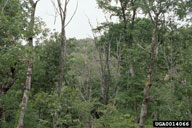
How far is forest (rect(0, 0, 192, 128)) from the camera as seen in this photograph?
7449mm

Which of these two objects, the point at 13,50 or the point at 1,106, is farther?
the point at 1,106

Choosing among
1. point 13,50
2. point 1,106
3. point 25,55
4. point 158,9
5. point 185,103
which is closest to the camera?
point 13,50

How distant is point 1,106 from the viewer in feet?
35.2

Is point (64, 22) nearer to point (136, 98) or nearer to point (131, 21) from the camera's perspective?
point (136, 98)

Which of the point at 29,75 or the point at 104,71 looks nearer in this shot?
the point at 29,75

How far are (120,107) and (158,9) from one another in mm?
7494

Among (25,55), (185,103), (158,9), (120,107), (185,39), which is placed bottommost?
(120,107)

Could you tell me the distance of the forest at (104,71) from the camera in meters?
7.45

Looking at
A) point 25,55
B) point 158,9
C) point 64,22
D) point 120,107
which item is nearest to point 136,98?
point 120,107

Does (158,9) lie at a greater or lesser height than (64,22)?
greater

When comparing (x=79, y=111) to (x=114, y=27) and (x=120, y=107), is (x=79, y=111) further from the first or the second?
(x=114, y=27)

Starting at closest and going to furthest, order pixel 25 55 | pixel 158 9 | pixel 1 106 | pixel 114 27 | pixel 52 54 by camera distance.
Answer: pixel 25 55, pixel 158 9, pixel 1 106, pixel 52 54, pixel 114 27

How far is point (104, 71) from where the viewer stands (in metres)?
12.6

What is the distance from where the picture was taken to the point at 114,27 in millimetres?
16625
